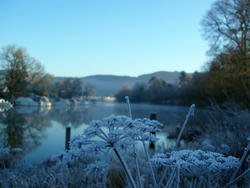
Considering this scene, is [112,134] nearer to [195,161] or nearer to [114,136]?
[114,136]

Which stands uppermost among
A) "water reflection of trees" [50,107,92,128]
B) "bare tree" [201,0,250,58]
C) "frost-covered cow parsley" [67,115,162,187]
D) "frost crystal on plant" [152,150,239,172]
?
"bare tree" [201,0,250,58]

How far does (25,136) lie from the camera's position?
816 cm

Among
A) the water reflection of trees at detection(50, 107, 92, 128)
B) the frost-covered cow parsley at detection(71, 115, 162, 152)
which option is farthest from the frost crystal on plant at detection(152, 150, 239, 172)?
the water reflection of trees at detection(50, 107, 92, 128)

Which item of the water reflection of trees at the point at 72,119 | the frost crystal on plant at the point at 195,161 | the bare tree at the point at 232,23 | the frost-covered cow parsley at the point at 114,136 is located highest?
the bare tree at the point at 232,23

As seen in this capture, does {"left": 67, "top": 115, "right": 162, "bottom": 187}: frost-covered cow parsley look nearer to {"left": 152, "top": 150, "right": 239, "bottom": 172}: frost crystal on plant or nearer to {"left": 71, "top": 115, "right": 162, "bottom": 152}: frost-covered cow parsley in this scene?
{"left": 71, "top": 115, "right": 162, "bottom": 152}: frost-covered cow parsley

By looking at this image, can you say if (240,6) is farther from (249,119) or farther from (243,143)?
(243,143)

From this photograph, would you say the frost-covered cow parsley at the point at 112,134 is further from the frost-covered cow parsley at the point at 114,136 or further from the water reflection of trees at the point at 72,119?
the water reflection of trees at the point at 72,119

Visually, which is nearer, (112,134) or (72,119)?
(112,134)

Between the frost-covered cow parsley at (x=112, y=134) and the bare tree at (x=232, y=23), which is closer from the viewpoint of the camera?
the frost-covered cow parsley at (x=112, y=134)

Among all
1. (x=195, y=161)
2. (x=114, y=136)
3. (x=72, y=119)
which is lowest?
(x=72, y=119)

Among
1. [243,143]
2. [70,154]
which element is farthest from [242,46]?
[70,154]

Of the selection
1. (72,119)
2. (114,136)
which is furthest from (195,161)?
(72,119)

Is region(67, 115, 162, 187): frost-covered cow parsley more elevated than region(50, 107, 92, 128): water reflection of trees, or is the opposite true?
region(67, 115, 162, 187): frost-covered cow parsley

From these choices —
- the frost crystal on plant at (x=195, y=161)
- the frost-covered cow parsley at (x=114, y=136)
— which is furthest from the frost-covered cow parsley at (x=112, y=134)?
the frost crystal on plant at (x=195, y=161)
